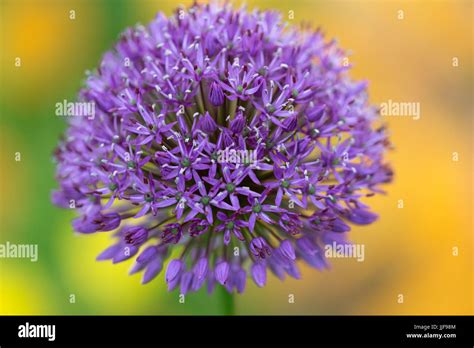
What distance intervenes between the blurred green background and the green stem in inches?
60.4

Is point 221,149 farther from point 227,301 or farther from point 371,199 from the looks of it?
point 371,199

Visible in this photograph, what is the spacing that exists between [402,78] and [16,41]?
456 centimetres

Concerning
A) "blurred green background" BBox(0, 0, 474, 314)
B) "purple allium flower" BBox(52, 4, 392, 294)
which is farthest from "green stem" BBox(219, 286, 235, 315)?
"blurred green background" BBox(0, 0, 474, 314)

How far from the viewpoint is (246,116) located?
10.3 feet

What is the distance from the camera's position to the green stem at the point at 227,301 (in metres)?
3.63

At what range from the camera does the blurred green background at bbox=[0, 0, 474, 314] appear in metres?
5.45

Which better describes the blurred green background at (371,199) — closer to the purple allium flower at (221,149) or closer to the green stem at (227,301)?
the green stem at (227,301)

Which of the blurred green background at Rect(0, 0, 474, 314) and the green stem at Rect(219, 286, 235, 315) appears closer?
the green stem at Rect(219, 286, 235, 315)

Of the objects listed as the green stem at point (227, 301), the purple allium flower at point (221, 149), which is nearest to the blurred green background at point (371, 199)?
the green stem at point (227, 301)

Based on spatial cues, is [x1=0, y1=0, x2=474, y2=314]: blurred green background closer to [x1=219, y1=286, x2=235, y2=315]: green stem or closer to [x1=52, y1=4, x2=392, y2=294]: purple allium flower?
[x1=219, y1=286, x2=235, y2=315]: green stem

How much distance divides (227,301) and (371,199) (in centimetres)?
295

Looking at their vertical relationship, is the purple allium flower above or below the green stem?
above
